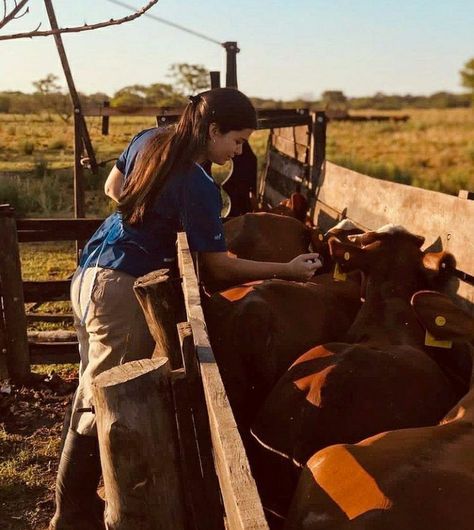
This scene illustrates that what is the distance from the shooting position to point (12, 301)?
5.83 meters

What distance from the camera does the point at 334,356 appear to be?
2875 mm

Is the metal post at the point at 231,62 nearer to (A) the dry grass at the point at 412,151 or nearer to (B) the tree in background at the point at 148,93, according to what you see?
(A) the dry grass at the point at 412,151

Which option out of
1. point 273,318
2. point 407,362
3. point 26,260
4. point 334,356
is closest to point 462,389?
point 407,362

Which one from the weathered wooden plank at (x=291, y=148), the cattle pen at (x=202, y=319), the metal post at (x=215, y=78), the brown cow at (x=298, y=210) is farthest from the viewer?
the metal post at (x=215, y=78)

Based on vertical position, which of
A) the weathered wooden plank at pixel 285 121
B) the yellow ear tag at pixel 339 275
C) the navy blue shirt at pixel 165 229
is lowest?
the yellow ear tag at pixel 339 275

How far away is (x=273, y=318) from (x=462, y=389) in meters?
0.87

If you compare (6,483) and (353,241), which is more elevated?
(353,241)

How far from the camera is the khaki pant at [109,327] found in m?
3.33

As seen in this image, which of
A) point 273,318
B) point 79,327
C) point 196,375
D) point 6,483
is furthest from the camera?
point 6,483

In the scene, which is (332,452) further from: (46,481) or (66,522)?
(46,481)

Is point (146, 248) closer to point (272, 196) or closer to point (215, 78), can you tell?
point (215, 78)

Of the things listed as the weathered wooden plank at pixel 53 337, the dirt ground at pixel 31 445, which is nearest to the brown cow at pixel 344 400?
the dirt ground at pixel 31 445

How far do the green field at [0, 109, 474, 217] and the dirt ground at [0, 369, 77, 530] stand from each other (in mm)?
8638

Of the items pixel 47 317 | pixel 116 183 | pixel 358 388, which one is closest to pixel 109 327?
pixel 116 183
